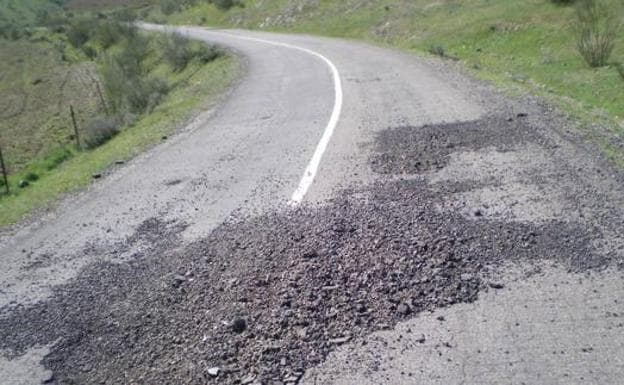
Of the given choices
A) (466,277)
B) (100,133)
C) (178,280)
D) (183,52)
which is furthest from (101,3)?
(466,277)

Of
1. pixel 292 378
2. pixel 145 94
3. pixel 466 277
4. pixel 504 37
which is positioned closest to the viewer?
pixel 292 378

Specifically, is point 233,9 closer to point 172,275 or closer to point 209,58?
point 209,58

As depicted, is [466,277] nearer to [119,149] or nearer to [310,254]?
[310,254]

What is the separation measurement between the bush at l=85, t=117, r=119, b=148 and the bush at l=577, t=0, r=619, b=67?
13.2 meters

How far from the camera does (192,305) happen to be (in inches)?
187

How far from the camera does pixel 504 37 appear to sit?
803 inches

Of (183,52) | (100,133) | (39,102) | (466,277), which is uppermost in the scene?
(466,277)

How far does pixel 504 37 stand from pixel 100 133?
1406cm

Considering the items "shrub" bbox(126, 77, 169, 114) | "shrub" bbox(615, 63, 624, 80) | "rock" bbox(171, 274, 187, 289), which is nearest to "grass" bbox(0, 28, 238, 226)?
"shrub" bbox(126, 77, 169, 114)

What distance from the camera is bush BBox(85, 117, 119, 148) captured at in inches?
620

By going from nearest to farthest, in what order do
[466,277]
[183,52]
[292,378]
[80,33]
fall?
[292,378], [466,277], [183,52], [80,33]

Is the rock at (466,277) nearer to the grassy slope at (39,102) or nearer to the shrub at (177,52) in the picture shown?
the grassy slope at (39,102)

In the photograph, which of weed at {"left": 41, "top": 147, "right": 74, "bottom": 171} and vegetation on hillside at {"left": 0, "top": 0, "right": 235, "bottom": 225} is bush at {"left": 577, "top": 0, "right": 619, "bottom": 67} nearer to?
vegetation on hillside at {"left": 0, "top": 0, "right": 235, "bottom": 225}

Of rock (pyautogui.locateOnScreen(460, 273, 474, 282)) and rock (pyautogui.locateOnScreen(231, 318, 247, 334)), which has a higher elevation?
rock (pyautogui.locateOnScreen(460, 273, 474, 282))
